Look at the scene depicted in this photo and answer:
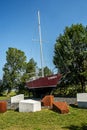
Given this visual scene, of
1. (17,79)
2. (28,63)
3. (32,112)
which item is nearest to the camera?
(32,112)

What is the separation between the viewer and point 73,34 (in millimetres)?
37812

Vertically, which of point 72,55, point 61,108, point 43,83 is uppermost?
point 72,55

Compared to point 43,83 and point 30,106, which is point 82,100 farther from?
point 43,83

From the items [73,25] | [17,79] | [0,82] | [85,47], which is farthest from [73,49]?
[0,82]

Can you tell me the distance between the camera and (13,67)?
2106 inches

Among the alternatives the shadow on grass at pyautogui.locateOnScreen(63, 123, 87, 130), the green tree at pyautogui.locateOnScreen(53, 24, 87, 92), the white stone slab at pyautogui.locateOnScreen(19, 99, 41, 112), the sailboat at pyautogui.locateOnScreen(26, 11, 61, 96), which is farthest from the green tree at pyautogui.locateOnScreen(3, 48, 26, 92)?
the shadow on grass at pyautogui.locateOnScreen(63, 123, 87, 130)

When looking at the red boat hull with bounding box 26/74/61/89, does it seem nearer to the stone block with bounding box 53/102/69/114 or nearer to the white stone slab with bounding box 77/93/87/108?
the white stone slab with bounding box 77/93/87/108

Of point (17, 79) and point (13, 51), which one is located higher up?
point (13, 51)

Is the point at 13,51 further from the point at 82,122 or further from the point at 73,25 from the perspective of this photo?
the point at 82,122

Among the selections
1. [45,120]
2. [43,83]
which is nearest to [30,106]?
[45,120]

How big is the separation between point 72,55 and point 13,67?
20319 millimetres

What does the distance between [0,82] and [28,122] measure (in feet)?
137

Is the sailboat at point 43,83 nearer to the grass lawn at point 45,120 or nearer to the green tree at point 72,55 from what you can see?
the green tree at point 72,55

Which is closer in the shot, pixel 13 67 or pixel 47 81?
pixel 47 81
